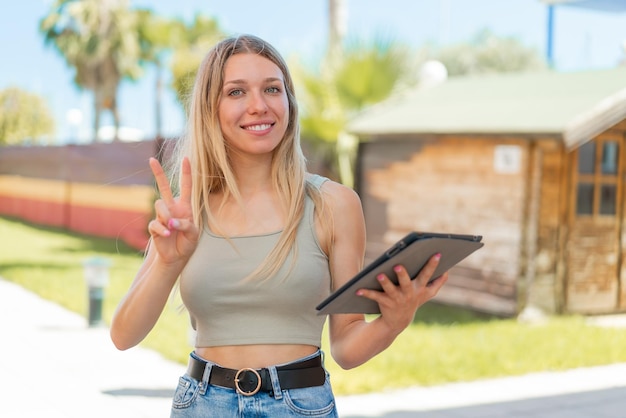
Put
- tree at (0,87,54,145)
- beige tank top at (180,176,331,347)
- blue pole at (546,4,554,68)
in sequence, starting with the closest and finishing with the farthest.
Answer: beige tank top at (180,176,331,347) < blue pole at (546,4,554,68) < tree at (0,87,54,145)

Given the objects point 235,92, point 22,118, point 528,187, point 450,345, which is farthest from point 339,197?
point 22,118

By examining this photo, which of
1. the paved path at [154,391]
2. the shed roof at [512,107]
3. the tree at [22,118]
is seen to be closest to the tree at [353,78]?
the shed roof at [512,107]

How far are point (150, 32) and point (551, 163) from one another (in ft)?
122

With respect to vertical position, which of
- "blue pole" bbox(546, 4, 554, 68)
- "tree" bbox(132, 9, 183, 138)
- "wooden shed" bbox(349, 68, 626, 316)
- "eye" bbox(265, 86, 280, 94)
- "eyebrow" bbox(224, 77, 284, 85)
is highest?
"tree" bbox(132, 9, 183, 138)

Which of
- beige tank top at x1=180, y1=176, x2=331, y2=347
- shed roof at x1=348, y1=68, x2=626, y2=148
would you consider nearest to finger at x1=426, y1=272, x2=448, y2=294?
beige tank top at x1=180, y1=176, x2=331, y2=347

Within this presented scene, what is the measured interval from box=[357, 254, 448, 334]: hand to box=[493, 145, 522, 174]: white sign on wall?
8598 millimetres

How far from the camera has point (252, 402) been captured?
2170 mm

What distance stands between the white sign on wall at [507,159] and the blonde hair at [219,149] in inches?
329

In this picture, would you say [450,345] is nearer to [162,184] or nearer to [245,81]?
[245,81]

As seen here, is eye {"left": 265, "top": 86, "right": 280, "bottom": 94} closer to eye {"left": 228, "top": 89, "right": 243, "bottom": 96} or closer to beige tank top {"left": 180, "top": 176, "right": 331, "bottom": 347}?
eye {"left": 228, "top": 89, "right": 243, "bottom": 96}

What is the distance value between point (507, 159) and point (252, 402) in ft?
28.9

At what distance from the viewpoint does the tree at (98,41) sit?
42000 mm

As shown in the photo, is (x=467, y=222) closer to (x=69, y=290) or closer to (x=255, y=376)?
(x=69, y=290)

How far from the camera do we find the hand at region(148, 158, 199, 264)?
212cm
